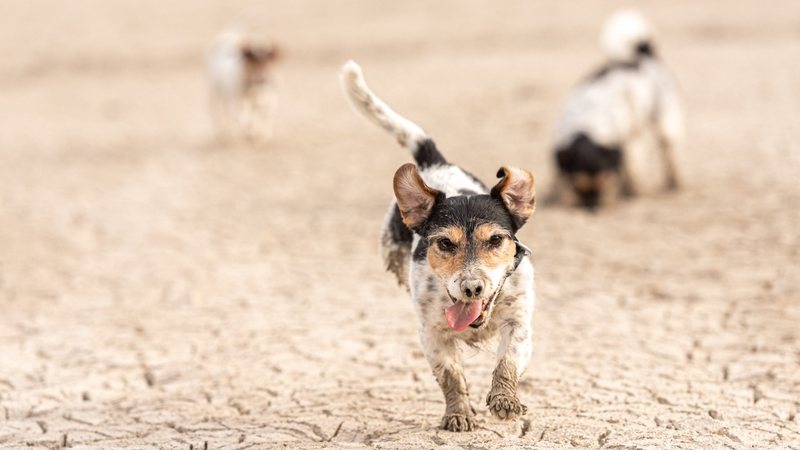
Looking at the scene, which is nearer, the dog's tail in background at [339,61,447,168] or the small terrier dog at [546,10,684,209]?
the dog's tail in background at [339,61,447,168]

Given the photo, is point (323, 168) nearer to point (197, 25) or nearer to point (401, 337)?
point (401, 337)

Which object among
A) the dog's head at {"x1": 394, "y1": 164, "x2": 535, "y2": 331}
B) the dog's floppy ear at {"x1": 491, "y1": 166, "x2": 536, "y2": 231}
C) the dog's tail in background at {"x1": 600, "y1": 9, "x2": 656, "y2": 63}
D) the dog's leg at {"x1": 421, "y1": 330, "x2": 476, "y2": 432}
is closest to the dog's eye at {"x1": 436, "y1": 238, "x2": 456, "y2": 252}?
the dog's head at {"x1": 394, "y1": 164, "x2": 535, "y2": 331}

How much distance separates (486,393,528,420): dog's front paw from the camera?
4.18m

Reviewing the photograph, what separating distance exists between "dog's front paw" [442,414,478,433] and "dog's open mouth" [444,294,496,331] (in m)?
0.62

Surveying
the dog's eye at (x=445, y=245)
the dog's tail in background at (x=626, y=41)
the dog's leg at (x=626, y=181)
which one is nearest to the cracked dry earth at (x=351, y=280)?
the dog's leg at (x=626, y=181)

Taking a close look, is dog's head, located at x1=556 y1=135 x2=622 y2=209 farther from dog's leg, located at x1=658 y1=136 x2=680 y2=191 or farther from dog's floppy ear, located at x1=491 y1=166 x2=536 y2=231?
dog's floppy ear, located at x1=491 y1=166 x2=536 y2=231

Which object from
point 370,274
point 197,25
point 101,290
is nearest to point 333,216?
point 370,274

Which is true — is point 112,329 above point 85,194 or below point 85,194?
below

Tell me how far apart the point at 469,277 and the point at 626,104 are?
6293mm

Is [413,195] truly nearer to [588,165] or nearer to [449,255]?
[449,255]

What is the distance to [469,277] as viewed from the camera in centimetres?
388

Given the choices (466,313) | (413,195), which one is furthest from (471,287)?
(413,195)

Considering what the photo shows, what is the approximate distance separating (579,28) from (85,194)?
1309 centimetres

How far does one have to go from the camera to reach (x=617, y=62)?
33.7 feet
